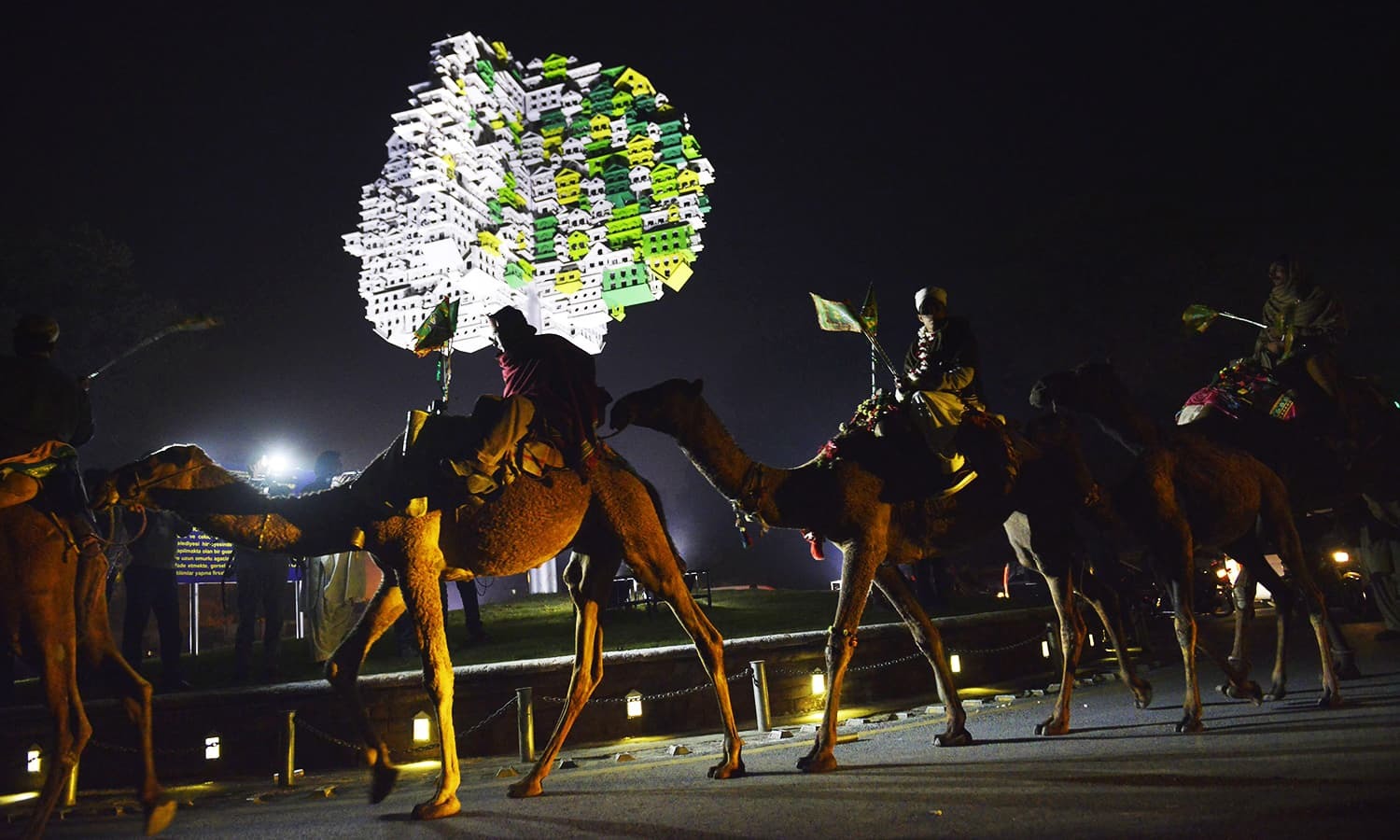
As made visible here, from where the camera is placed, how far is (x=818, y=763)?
19.0 ft

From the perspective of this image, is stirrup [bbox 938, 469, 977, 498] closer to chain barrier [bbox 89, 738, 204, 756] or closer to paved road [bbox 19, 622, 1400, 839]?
paved road [bbox 19, 622, 1400, 839]

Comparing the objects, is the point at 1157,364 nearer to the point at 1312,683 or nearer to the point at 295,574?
the point at 1312,683

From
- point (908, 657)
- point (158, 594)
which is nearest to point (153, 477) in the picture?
point (158, 594)

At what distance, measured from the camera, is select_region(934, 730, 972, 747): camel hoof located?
6555 mm

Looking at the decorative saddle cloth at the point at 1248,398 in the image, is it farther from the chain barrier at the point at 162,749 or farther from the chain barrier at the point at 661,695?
the chain barrier at the point at 162,749

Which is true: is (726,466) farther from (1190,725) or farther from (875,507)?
(1190,725)

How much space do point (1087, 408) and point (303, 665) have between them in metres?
10.3

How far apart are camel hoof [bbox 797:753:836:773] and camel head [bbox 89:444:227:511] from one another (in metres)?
4.05

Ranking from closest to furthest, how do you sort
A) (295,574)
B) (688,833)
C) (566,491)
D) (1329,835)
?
(1329,835) < (688,833) < (566,491) < (295,574)

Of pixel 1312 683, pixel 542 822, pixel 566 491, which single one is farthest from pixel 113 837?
pixel 1312 683

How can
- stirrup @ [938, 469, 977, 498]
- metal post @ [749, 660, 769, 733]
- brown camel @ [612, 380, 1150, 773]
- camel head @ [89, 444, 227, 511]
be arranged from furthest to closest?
1. metal post @ [749, 660, 769, 733]
2. stirrup @ [938, 469, 977, 498]
3. brown camel @ [612, 380, 1150, 773]
4. camel head @ [89, 444, 227, 511]

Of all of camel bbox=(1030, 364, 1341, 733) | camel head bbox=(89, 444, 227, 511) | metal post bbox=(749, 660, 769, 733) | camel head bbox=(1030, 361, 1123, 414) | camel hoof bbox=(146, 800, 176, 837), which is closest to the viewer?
camel head bbox=(89, 444, 227, 511)

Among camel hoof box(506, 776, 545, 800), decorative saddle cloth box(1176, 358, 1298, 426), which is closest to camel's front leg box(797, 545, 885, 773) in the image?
camel hoof box(506, 776, 545, 800)

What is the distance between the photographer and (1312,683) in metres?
8.71
